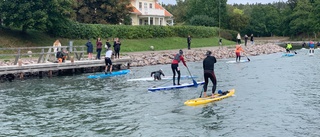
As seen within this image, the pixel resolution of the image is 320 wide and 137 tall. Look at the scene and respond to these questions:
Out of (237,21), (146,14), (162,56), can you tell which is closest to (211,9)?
(237,21)

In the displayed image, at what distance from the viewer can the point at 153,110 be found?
60.4 ft

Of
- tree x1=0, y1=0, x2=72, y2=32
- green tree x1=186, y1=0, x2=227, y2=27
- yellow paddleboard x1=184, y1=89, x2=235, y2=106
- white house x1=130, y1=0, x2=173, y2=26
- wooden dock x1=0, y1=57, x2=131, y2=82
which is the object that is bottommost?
yellow paddleboard x1=184, y1=89, x2=235, y2=106

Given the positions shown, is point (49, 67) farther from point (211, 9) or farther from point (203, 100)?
point (211, 9)

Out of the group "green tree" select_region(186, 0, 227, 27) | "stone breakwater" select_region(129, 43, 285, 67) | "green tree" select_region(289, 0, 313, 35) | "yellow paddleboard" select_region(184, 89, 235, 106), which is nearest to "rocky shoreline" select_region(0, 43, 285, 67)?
"stone breakwater" select_region(129, 43, 285, 67)

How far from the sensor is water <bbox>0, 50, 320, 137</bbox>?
49.4 ft

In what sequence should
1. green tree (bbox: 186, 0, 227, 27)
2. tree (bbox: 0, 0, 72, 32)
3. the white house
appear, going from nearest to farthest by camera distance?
tree (bbox: 0, 0, 72, 32)
the white house
green tree (bbox: 186, 0, 227, 27)

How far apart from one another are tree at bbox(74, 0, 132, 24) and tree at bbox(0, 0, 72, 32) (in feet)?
42.3

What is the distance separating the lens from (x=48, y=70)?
32625mm

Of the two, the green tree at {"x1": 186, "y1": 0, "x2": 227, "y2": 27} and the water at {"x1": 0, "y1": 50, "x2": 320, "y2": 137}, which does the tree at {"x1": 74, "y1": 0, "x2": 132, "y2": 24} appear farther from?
the green tree at {"x1": 186, "y1": 0, "x2": 227, "y2": 27}

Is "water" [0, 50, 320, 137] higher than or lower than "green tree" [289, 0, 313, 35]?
lower

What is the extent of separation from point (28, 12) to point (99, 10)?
17.1 m

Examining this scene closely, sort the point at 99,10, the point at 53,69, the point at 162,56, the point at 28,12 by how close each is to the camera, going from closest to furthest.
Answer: the point at 53,69, the point at 28,12, the point at 162,56, the point at 99,10

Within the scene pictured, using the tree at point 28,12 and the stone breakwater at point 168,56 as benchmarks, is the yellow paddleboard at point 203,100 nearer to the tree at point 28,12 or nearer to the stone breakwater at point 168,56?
the stone breakwater at point 168,56

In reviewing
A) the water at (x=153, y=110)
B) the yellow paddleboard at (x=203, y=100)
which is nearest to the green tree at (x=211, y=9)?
the water at (x=153, y=110)
